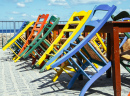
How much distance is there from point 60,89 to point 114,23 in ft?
4.45

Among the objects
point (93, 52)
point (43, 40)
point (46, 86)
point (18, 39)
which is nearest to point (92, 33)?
point (93, 52)

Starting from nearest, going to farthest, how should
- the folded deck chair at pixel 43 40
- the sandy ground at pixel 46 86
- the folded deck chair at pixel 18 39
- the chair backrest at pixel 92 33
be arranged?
the chair backrest at pixel 92 33, the sandy ground at pixel 46 86, the folded deck chair at pixel 43 40, the folded deck chair at pixel 18 39

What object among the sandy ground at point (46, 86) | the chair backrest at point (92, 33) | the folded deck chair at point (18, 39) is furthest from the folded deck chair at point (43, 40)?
the chair backrest at point (92, 33)

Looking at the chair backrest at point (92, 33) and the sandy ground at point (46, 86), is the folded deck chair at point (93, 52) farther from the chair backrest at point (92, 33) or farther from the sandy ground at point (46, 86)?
the sandy ground at point (46, 86)

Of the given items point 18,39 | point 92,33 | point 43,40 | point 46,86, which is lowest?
point 46,86

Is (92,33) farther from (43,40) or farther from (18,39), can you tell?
(18,39)

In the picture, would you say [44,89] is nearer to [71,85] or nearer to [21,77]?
[71,85]

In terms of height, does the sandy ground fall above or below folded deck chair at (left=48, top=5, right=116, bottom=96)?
below

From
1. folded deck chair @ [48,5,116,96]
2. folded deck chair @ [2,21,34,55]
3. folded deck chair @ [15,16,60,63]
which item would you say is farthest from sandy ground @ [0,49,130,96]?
folded deck chair @ [2,21,34,55]

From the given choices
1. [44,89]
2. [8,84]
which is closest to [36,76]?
[8,84]

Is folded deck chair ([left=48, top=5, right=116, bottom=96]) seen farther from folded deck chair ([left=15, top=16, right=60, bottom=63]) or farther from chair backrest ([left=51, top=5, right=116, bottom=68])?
folded deck chair ([left=15, top=16, right=60, bottom=63])

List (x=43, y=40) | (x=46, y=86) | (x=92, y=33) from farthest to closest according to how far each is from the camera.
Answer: (x=43, y=40) → (x=46, y=86) → (x=92, y=33)

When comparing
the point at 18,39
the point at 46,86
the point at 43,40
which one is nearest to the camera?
the point at 46,86

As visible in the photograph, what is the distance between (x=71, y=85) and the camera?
11.6ft
